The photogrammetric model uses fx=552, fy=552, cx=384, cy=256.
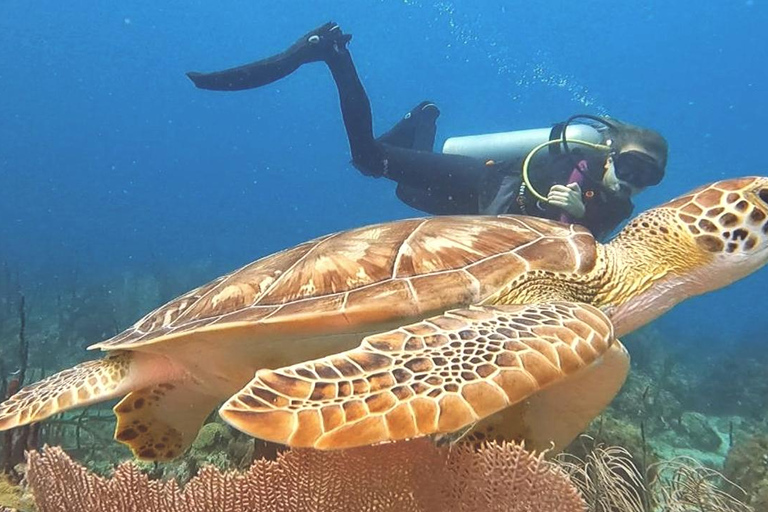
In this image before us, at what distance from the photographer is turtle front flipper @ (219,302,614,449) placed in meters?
1.50

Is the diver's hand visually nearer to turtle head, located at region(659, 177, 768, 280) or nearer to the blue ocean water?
turtle head, located at region(659, 177, 768, 280)

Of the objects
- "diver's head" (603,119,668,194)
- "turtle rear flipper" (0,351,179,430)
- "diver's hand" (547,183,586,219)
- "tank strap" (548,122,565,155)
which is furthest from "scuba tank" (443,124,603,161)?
"turtle rear flipper" (0,351,179,430)

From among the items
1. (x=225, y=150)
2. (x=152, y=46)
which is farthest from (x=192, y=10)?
(x=225, y=150)

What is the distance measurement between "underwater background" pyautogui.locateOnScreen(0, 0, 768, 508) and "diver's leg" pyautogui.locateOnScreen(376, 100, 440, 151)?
1612 inches

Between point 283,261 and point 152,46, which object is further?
point 152,46

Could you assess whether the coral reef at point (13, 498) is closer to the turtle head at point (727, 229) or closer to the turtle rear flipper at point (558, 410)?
the turtle rear flipper at point (558, 410)

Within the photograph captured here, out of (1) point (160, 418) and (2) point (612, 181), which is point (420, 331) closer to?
(1) point (160, 418)

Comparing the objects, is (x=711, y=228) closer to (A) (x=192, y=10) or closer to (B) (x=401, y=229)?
(B) (x=401, y=229)

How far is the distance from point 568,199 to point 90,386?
3.70 m

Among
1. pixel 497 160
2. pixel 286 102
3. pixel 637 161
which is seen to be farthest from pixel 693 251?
pixel 286 102

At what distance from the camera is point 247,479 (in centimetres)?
178

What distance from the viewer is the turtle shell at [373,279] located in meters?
2.46

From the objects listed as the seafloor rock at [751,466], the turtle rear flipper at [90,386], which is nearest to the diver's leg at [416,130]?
the seafloor rock at [751,466]

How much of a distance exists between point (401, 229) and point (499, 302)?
0.75 m
